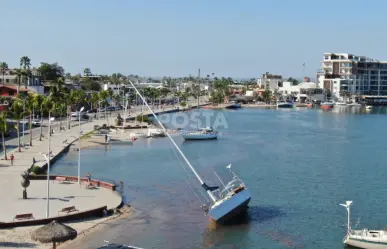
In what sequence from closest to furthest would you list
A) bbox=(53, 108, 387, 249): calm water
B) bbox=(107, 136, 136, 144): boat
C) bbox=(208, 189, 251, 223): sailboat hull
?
bbox=(53, 108, 387, 249): calm water
bbox=(208, 189, 251, 223): sailboat hull
bbox=(107, 136, 136, 144): boat

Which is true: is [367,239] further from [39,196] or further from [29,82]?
[29,82]

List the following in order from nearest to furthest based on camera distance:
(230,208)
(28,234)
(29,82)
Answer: (28,234)
(230,208)
(29,82)

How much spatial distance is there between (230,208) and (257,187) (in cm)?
1284

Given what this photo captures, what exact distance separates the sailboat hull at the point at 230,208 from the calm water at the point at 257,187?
2.79ft

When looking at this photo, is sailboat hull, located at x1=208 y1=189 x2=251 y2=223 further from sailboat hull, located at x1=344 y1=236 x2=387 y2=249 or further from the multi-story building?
the multi-story building

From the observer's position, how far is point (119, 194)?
4228 centimetres

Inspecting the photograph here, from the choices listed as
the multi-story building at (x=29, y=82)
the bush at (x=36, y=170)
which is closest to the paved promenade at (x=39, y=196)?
the bush at (x=36, y=170)

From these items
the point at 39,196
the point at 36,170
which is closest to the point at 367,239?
the point at 39,196

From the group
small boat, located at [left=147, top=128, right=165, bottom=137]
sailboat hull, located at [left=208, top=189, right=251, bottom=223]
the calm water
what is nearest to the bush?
the calm water

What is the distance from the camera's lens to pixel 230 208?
36.7 meters

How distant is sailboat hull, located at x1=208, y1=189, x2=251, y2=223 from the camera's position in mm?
36031

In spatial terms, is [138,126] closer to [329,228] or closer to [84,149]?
[84,149]

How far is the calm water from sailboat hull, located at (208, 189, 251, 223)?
2.79ft

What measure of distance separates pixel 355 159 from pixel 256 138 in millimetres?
26800
